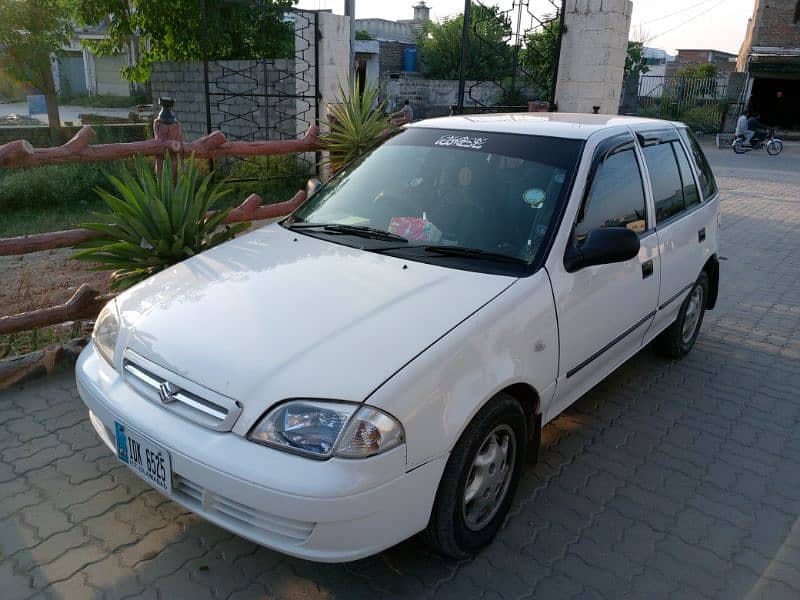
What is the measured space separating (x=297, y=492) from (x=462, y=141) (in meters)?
2.29

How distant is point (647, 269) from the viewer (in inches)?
154

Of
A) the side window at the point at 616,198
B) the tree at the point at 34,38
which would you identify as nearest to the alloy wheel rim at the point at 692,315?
the side window at the point at 616,198

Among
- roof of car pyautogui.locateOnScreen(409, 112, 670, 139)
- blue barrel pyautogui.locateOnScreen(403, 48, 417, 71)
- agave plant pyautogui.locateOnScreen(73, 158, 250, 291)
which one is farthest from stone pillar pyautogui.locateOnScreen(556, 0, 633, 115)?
blue barrel pyautogui.locateOnScreen(403, 48, 417, 71)

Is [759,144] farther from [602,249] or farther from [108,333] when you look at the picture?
[108,333]

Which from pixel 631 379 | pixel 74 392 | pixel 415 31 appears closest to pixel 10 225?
pixel 74 392

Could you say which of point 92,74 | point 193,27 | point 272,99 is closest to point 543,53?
point 272,99

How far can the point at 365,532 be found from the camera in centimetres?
231

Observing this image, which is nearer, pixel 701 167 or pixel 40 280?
pixel 701 167

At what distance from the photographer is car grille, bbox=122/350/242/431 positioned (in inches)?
94.6

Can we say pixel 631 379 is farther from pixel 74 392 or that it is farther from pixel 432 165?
pixel 74 392

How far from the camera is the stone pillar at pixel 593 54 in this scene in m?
9.98

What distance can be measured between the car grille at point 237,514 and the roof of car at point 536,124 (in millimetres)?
2432

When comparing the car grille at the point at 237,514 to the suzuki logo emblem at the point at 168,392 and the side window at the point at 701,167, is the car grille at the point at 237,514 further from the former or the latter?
the side window at the point at 701,167

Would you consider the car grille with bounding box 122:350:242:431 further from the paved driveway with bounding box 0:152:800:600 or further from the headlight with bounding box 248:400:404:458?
the paved driveway with bounding box 0:152:800:600
